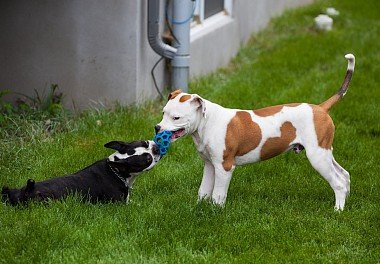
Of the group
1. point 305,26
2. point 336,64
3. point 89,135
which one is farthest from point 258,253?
point 305,26

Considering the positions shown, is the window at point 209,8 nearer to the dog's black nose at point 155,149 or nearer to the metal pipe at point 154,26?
the metal pipe at point 154,26

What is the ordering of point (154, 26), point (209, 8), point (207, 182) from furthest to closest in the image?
point (209, 8), point (154, 26), point (207, 182)

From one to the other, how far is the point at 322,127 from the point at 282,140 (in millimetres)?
292

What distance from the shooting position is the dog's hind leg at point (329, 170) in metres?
6.13

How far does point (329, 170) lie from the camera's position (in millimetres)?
6199

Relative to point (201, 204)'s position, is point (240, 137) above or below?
above

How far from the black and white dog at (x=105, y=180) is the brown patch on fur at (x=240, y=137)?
0.49 m

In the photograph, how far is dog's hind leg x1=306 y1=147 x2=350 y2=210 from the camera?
6.13m

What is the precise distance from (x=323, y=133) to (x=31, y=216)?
2.08m

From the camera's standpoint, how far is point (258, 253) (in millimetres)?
5383

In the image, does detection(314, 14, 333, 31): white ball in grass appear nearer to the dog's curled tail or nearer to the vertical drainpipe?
the vertical drainpipe

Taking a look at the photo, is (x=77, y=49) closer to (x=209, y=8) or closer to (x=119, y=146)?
(x=119, y=146)

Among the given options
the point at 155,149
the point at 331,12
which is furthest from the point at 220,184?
the point at 331,12

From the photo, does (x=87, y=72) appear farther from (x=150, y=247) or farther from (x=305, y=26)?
(x=305, y=26)
